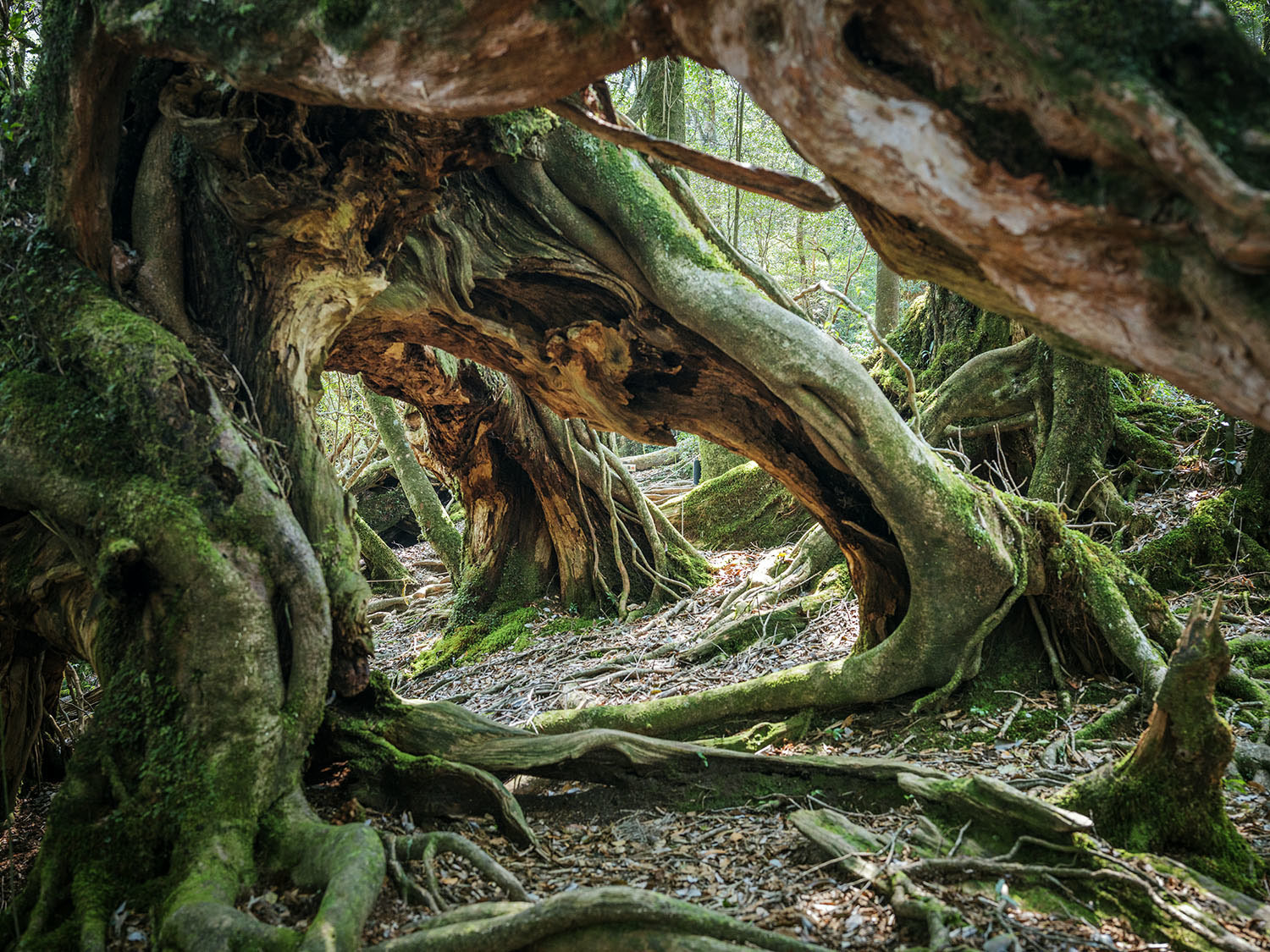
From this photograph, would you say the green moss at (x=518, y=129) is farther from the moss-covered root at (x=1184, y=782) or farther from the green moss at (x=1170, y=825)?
the green moss at (x=1170, y=825)

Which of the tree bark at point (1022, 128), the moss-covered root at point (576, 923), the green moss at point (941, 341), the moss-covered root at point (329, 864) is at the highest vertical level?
the tree bark at point (1022, 128)

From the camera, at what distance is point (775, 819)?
4.02m

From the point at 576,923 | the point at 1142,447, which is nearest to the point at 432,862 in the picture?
the point at 576,923

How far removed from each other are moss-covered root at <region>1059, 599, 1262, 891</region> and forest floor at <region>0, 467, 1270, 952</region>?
12.0 inches

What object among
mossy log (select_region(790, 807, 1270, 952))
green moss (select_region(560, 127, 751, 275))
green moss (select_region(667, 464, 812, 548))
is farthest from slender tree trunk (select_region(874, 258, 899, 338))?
mossy log (select_region(790, 807, 1270, 952))

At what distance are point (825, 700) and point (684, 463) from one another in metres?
10.9

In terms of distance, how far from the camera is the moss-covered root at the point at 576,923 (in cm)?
267

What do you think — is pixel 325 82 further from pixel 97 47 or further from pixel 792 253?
pixel 792 253

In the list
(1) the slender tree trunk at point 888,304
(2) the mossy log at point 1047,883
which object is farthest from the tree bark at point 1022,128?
(1) the slender tree trunk at point 888,304

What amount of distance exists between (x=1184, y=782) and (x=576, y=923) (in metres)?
2.36

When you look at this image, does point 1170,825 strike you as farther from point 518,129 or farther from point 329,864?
point 518,129

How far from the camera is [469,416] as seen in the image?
7.73 m

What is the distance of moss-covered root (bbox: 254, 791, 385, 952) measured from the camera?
2629 mm

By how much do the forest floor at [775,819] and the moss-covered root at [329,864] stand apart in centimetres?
12
